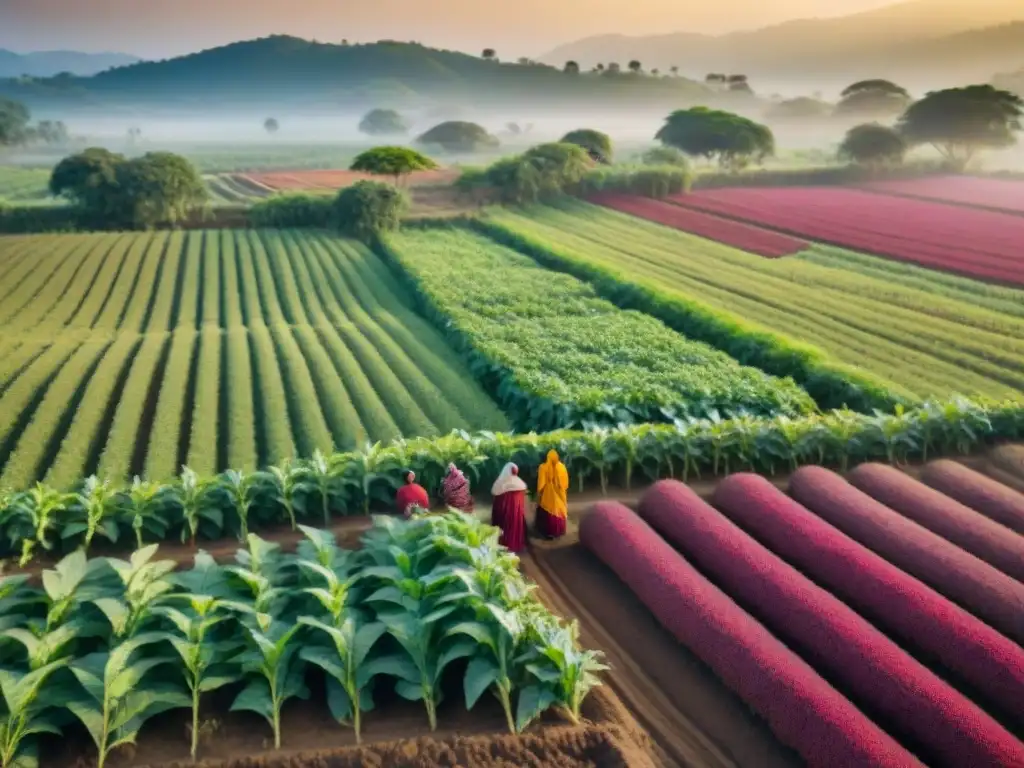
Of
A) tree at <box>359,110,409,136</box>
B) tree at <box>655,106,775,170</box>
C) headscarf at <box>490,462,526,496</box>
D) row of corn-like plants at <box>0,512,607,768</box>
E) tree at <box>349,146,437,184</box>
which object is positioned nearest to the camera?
row of corn-like plants at <box>0,512,607,768</box>

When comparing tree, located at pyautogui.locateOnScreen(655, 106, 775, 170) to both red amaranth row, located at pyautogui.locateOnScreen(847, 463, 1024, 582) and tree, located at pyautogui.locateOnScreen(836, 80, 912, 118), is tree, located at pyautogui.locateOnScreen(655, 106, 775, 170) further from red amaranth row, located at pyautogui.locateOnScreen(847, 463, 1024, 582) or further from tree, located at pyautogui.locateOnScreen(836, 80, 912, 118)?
red amaranth row, located at pyautogui.locateOnScreen(847, 463, 1024, 582)

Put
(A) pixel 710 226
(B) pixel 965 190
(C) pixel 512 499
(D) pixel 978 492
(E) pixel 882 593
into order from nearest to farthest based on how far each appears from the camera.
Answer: (E) pixel 882 593 → (C) pixel 512 499 → (D) pixel 978 492 → (A) pixel 710 226 → (B) pixel 965 190

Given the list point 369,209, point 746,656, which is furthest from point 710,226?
point 746,656

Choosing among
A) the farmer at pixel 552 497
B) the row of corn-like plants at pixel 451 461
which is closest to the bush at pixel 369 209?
the row of corn-like plants at pixel 451 461

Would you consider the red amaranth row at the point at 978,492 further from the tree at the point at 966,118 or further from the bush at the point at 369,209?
the tree at the point at 966,118

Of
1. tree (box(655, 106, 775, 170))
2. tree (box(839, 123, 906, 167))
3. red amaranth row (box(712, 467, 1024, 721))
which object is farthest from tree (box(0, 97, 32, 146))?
red amaranth row (box(712, 467, 1024, 721))

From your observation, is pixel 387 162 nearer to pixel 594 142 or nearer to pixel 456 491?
pixel 594 142
